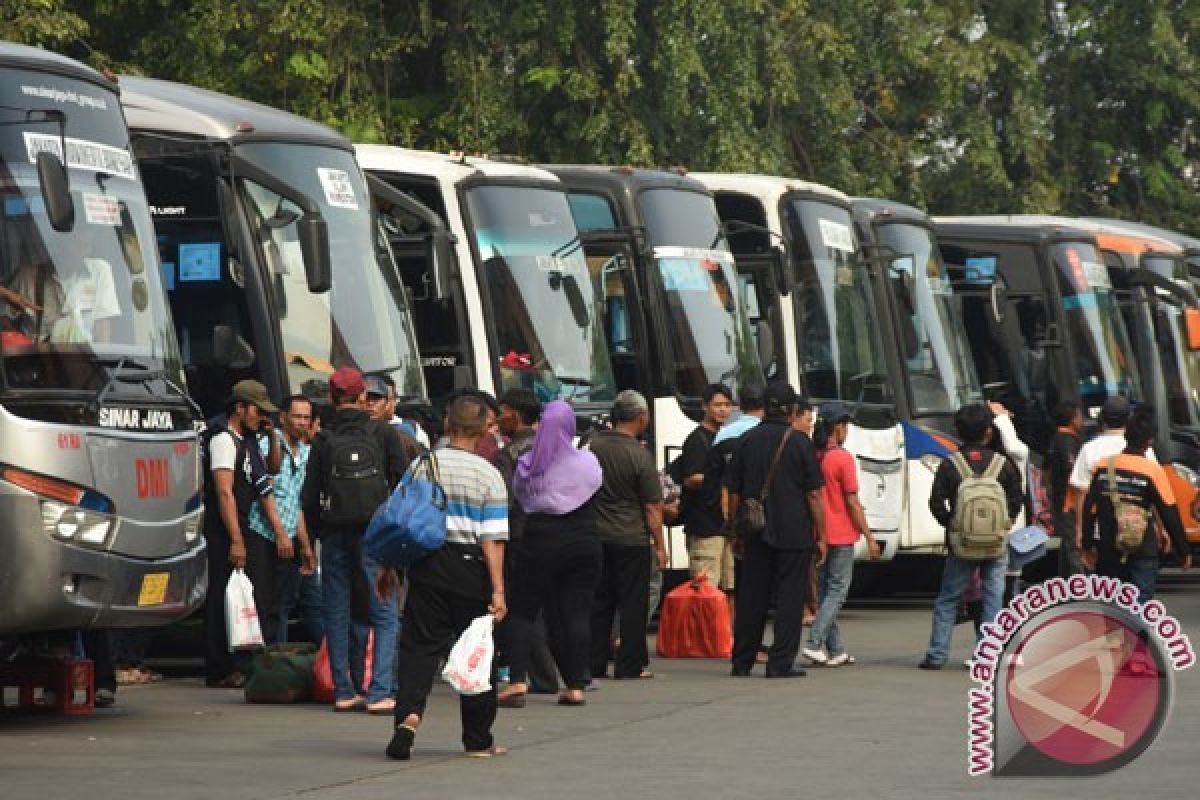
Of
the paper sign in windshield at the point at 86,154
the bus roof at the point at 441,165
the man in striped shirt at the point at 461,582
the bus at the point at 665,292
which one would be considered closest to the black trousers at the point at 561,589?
the man in striped shirt at the point at 461,582

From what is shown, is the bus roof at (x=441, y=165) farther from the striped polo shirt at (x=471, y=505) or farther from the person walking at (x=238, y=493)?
the striped polo shirt at (x=471, y=505)

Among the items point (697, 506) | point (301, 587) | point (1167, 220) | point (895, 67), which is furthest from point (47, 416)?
point (1167, 220)

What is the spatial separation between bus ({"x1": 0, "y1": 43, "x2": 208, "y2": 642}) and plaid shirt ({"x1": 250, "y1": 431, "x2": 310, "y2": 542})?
1465 mm

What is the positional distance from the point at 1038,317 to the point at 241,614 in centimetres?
1444

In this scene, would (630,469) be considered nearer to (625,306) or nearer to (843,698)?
(843,698)

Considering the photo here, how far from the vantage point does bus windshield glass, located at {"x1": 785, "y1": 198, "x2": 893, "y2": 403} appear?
80.0 ft

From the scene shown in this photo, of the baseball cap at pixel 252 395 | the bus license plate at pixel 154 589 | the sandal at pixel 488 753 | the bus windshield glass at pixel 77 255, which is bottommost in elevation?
the sandal at pixel 488 753

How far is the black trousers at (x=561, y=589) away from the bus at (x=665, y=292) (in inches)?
248

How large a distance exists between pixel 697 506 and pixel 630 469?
2.27 meters

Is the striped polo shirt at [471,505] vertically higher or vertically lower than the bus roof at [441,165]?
lower

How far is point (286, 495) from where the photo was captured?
1627 cm

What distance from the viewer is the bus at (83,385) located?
1325 cm

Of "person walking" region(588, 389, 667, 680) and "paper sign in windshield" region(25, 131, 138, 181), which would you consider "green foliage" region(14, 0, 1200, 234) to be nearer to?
"person walking" region(588, 389, 667, 680)

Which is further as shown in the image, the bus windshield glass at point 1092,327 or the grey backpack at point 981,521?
the bus windshield glass at point 1092,327
